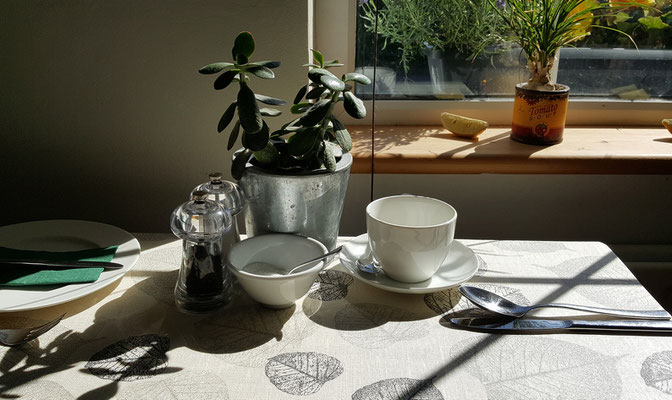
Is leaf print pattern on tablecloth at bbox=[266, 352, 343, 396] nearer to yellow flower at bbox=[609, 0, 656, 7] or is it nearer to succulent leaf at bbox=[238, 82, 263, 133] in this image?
succulent leaf at bbox=[238, 82, 263, 133]

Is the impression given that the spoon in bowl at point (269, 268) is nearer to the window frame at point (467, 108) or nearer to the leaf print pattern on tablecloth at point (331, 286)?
the leaf print pattern on tablecloth at point (331, 286)

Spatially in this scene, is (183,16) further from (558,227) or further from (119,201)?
(558,227)

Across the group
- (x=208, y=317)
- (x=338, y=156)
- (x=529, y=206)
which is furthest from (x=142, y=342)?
(x=529, y=206)

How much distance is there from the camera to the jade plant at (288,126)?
720mm

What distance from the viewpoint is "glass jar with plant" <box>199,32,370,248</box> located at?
738mm

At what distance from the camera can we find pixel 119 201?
116 cm

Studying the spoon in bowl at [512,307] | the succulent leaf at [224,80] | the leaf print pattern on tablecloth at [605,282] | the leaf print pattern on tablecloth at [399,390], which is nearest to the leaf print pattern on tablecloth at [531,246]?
the leaf print pattern on tablecloth at [605,282]

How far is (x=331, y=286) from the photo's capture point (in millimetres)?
800

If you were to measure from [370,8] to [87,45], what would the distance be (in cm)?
63

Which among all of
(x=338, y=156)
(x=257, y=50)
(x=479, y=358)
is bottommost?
(x=479, y=358)

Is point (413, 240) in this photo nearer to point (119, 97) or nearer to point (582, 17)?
point (119, 97)

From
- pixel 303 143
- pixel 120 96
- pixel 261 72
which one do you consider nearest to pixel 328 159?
pixel 303 143

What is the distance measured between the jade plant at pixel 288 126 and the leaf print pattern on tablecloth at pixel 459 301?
0.23m

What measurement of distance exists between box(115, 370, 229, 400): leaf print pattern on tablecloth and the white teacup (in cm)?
27
